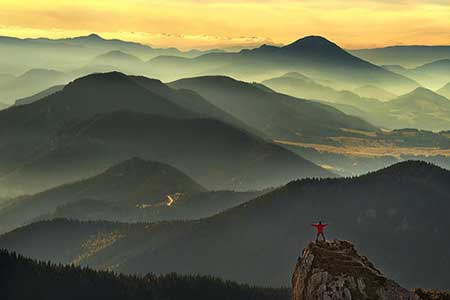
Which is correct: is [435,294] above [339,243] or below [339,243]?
below

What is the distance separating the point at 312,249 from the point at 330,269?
17.3ft

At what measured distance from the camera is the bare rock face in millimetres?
109875

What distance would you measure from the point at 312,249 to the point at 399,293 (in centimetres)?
1401

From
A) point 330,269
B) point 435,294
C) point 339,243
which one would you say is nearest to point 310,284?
point 330,269

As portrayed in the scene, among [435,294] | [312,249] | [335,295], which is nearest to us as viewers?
[335,295]

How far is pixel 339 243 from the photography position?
121375 mm

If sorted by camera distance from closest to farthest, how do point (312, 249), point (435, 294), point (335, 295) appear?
point (335, 295) < point (312, 249) < point (435, 294)

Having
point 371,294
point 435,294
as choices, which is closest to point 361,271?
point 371,294

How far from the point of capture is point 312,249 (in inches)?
4594

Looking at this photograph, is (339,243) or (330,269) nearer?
(330,269)

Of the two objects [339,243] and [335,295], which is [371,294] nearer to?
[335,295]

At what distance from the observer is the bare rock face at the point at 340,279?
10988 cm

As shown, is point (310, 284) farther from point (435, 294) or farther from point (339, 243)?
point (435, 294)

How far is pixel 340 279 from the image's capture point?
4355 inches
